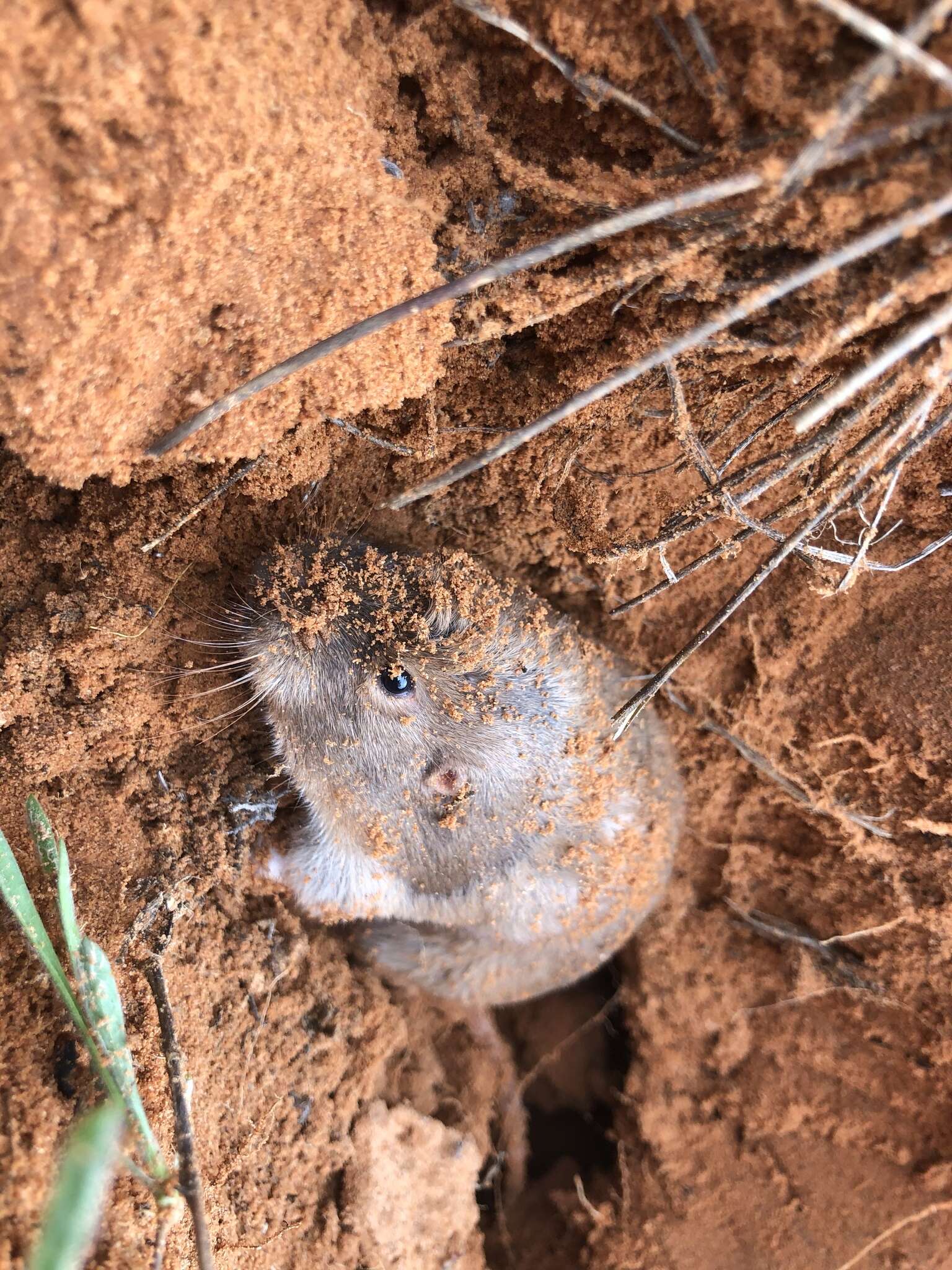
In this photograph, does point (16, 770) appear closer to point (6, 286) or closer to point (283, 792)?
point (283, 792)

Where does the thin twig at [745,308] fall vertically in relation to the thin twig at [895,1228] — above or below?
above

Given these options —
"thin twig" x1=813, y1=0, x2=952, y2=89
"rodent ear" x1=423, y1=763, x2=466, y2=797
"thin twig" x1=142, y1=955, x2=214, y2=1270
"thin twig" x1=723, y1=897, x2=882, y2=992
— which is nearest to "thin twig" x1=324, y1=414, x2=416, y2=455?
"rodent ear" x1=423, y1=763, x2=466, y2=797

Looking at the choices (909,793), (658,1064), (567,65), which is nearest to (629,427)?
(567,65)

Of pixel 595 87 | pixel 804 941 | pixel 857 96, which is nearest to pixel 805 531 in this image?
pixel 857 96

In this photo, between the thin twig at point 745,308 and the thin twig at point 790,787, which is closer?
the thin twig at point 745,308

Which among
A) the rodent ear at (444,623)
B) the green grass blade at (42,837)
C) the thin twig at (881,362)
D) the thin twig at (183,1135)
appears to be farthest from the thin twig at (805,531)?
the green grass blade at (42,837)

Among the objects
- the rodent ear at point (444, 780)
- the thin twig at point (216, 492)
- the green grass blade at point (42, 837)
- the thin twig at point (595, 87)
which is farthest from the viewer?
the rodent ear at point (444, 780)

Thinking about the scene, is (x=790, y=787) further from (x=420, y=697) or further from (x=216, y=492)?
(x=216, y=492)

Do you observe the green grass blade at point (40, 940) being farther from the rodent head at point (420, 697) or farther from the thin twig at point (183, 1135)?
the rodent head at point (420, 697)
